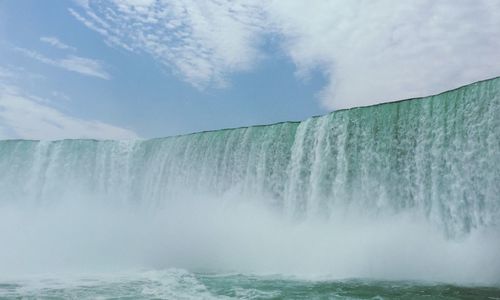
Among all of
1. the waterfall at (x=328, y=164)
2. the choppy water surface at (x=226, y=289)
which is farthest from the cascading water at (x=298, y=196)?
the choppy water surface at (x=226, y=289)

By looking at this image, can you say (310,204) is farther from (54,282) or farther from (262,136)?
(54,282)

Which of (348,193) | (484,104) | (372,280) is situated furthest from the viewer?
(348,193)

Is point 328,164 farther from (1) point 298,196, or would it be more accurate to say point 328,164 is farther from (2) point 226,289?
(2) point 226,289

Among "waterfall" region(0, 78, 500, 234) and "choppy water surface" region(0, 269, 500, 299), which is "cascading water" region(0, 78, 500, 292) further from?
"choppy water surface" region(0, 269, 500, 299)

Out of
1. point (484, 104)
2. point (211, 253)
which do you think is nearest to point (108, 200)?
point (211, 253)

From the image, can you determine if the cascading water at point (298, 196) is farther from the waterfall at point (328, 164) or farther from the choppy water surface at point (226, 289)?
the choppy water surface at point (226, 289)

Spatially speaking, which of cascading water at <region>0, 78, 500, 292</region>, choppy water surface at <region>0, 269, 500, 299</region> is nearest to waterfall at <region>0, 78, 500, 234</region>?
cascading water at <region>0, 78, 500, 292</region>
